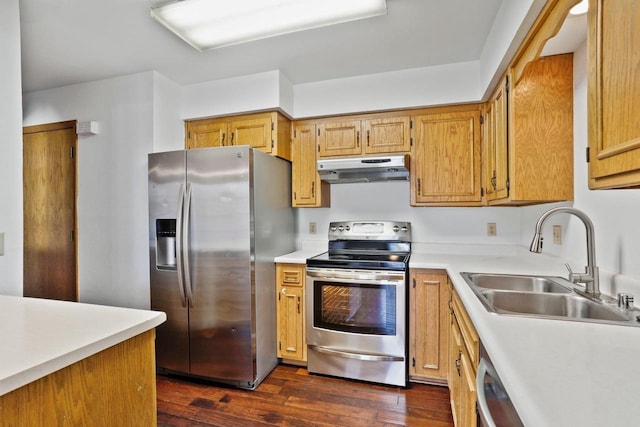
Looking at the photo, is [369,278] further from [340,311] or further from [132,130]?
[132,130]

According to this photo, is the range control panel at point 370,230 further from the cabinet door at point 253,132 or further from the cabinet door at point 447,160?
the cabinet door at point 253,132

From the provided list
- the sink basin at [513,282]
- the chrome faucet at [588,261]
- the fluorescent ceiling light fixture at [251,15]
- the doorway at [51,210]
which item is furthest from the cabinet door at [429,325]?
the doorway at [51,210]

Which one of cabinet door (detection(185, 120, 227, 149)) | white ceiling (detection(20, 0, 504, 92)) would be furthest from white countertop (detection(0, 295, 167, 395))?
cabinet door (detection(185, 120, 227, 149))

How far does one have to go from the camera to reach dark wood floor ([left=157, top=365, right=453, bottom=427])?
194cm

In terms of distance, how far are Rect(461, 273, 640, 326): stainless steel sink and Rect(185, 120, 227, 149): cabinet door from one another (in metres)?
2.24

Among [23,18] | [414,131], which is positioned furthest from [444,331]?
[23,18]

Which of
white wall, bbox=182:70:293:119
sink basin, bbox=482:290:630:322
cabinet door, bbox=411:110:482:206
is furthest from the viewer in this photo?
white wall, bbox=182:70:293:119

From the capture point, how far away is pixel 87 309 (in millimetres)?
1118

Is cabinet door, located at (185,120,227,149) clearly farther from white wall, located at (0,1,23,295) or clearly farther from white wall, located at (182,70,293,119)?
white wall, located at (0,1,23,295)

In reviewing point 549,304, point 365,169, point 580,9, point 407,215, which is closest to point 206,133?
point 365,169

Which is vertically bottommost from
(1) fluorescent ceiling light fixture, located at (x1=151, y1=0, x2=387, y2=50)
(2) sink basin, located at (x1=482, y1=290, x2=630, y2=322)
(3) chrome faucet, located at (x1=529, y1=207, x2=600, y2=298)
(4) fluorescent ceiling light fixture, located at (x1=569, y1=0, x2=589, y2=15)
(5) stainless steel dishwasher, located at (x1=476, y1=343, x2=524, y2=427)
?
(5) stainless steel dishwasher, located at (x1=476, y1=343, x2=524, y2=427)

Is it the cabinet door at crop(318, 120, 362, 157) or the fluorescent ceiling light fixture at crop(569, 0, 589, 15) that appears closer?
the fluorescent ceiling light fixture at crop(569, 0, 589, 15)

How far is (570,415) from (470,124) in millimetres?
2333

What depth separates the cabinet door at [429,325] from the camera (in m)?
2.26
